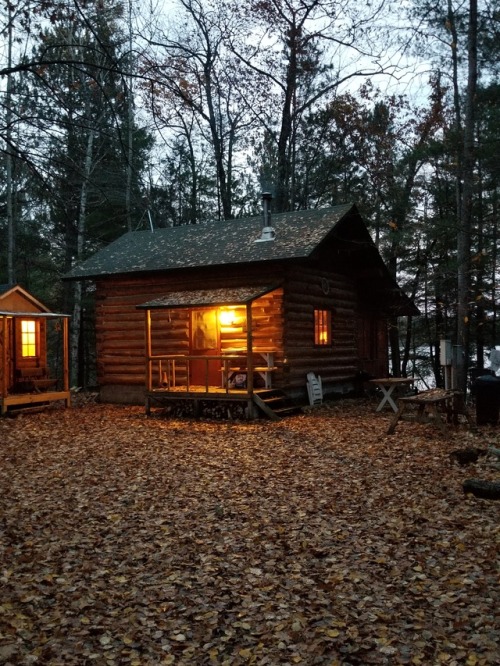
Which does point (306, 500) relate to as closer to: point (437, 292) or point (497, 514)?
point (497, 514)

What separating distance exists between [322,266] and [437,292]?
17.7 feet

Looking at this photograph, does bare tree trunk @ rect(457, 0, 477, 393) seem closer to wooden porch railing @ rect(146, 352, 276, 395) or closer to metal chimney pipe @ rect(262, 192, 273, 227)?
wooden porch railing @ rect(146, 352, 276, 395)

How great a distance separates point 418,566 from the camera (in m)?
5.14

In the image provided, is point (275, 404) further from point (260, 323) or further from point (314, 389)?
point (260, 323)

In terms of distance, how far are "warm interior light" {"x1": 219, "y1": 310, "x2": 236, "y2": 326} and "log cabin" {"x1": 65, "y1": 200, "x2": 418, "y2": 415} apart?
3cm

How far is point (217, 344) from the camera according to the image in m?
16.4

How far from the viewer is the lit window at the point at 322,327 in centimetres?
1728

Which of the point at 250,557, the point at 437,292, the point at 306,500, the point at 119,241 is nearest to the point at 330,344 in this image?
the point at 437,292

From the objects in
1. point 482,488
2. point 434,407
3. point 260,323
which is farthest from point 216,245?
point 482,488

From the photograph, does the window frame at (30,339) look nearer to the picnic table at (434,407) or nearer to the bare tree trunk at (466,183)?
the picnic table at (434,407)

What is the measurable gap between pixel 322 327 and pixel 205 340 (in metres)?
3.65

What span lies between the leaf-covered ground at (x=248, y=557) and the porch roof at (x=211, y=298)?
14.8ft

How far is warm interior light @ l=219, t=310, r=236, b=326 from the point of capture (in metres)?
16.2

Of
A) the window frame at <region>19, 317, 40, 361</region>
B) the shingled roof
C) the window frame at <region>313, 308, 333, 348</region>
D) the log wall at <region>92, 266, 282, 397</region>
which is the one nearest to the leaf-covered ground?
the shingled roof
